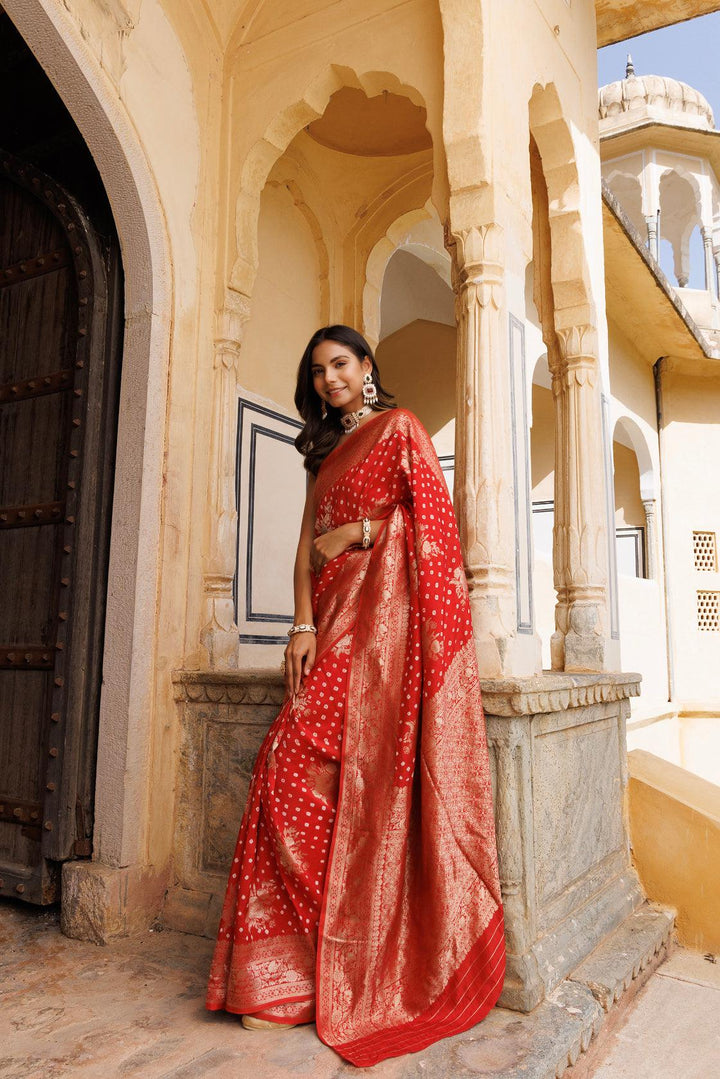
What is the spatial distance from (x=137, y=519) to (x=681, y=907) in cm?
256

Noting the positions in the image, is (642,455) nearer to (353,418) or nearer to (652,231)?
(652,231)

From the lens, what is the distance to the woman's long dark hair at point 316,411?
8.68ft

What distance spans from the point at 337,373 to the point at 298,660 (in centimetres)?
90

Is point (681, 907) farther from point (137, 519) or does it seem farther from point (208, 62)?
point (208, 62)

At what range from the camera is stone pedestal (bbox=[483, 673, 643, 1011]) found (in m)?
2.34

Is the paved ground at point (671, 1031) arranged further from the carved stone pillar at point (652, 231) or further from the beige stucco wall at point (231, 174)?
the carved stone pillar at point (652, 231)

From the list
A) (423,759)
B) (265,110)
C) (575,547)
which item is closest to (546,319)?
(575,547)

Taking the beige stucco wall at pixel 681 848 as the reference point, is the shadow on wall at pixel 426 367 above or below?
above

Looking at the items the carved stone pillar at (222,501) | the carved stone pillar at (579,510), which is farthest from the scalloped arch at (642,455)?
the carved stone pillar at (222,501)

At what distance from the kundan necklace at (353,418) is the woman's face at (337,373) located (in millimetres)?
31

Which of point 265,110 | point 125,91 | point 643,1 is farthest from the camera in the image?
point 643,1

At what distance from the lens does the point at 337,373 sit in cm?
259

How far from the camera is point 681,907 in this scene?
3.25 meters

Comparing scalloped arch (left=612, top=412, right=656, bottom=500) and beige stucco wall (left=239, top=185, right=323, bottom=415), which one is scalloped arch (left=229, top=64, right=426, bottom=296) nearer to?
beige stucco wall (left=239, top=185, right=323, bottom=415)
